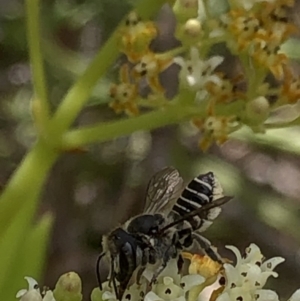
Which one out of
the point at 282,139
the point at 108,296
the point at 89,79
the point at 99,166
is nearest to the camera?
the point at 108,296

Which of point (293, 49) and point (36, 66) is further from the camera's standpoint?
point (293, 49)

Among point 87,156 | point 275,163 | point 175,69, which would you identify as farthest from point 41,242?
point 275,163

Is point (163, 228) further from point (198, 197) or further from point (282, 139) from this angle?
point (282, 139)

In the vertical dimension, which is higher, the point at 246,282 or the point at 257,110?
the point at 257,110

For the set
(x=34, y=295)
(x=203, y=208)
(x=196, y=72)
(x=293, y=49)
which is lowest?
(x=34, y=295)

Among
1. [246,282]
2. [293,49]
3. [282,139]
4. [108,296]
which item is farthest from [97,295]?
[293,49]

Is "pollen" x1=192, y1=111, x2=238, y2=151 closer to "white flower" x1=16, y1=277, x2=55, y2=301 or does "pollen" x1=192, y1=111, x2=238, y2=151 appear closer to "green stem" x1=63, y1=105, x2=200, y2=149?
"green stem" x1=63, y1=105, x2=200, y2=149

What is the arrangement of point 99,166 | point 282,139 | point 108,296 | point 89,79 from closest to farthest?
point 108,296
point 89,79
point 282,139
point 99,166

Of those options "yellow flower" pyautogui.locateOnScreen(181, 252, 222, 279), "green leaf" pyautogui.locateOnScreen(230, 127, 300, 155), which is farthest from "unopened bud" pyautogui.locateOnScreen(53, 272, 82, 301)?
"green leaf" pyautogui.locateOnScreen(230, 127, 300, 155)
